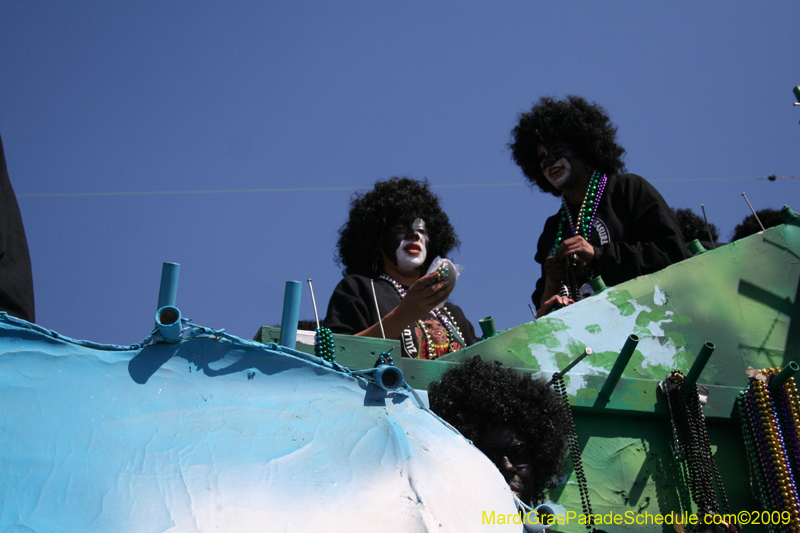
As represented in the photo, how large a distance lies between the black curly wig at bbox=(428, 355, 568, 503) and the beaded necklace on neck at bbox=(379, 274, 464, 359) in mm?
743

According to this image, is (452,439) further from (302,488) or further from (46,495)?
(46,495)

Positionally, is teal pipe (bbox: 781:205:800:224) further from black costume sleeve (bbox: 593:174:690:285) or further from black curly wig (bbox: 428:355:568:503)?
black curly wig (bbox: 428:355:568:503)

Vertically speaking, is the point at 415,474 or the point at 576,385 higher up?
the point at 576,385

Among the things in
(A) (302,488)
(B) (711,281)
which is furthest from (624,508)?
(A) (302,488)

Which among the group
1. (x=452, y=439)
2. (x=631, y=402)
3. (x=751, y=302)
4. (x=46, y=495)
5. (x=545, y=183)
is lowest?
(x=46, y=495)

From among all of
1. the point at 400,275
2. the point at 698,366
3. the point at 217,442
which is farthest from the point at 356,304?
the point at 217,442

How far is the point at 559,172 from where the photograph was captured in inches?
218

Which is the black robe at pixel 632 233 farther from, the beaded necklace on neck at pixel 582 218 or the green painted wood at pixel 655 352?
the green painted wood at pixel 655 352

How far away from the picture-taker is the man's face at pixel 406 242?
4863 mm

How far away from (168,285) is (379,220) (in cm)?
332

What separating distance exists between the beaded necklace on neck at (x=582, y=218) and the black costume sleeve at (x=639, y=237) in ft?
0.38

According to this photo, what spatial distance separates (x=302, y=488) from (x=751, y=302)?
3721 mm

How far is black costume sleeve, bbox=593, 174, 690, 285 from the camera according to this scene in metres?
4.71

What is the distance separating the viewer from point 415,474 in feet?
5.77
